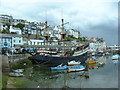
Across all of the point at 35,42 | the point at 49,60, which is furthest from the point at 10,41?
the point at 49,60

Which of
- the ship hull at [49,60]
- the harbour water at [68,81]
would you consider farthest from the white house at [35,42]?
the harbour water at [68,81]

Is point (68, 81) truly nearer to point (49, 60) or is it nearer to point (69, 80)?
point (69, 80)

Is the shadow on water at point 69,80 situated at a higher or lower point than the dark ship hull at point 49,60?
lower

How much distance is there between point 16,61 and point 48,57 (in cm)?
521

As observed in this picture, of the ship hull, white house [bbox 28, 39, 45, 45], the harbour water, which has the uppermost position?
white house [bbox 28, 39, 45, 45]

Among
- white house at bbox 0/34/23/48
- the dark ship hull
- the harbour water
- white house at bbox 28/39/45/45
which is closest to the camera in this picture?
the harbour water

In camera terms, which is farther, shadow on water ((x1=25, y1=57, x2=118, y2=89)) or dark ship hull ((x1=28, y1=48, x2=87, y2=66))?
dark ship hull ((x1=28, y1=48, x2=87, y2=66))

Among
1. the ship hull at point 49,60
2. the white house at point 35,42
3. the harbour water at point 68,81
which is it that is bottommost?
the harbour water at point 68,81

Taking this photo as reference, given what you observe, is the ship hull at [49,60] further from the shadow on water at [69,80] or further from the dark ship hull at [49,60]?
the shadow on water at [69,80]

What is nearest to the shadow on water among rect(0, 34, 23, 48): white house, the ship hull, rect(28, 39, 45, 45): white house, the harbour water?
the harbour water

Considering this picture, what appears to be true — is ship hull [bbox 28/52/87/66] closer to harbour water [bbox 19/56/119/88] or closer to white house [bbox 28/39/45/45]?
harbour water [bbox 19/56/119/88]

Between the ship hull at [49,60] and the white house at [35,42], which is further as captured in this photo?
the white house at [35,42]

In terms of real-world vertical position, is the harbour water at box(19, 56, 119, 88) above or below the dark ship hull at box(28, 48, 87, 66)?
below

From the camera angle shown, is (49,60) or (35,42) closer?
(49,60)
